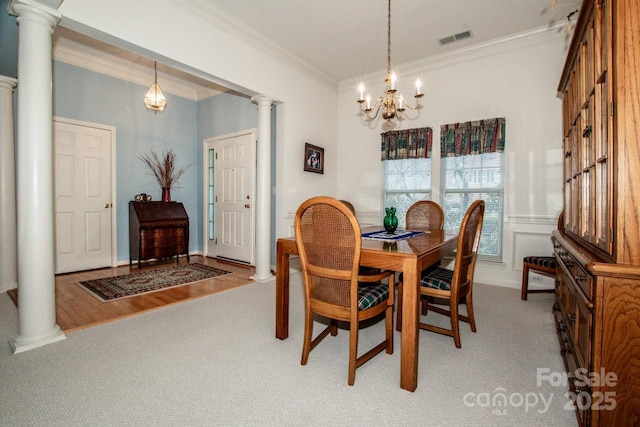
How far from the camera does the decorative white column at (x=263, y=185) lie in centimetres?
381

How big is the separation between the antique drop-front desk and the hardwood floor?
0.91 feet

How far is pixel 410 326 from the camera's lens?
1656 mm

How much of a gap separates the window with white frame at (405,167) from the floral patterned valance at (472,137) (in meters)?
0.23

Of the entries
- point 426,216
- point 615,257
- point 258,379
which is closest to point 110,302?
point 258,379

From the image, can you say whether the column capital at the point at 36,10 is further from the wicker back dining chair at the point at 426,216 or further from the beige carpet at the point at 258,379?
the wicker back dining chair at the point at 426,216

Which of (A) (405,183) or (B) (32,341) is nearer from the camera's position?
(B) (32,341)

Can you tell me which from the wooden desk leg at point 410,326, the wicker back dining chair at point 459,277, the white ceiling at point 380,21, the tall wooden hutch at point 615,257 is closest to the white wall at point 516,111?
the white ceiling at point 380,21

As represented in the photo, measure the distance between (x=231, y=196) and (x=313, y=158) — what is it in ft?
5.11

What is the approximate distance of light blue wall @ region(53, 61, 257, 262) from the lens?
4207 mm

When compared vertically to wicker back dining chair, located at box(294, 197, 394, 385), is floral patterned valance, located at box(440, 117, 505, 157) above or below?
above

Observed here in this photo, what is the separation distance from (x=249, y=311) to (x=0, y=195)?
2885mm

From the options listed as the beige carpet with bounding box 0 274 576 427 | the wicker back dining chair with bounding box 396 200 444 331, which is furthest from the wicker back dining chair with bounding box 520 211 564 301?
the wicker back dining chair with bounding box 396 200 444 331

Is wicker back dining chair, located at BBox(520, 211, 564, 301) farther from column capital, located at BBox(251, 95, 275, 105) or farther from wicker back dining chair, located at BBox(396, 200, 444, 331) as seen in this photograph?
column capital, located at BBox(251, 95, 275, 105)

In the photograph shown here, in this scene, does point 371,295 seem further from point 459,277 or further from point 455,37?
point 455,37
